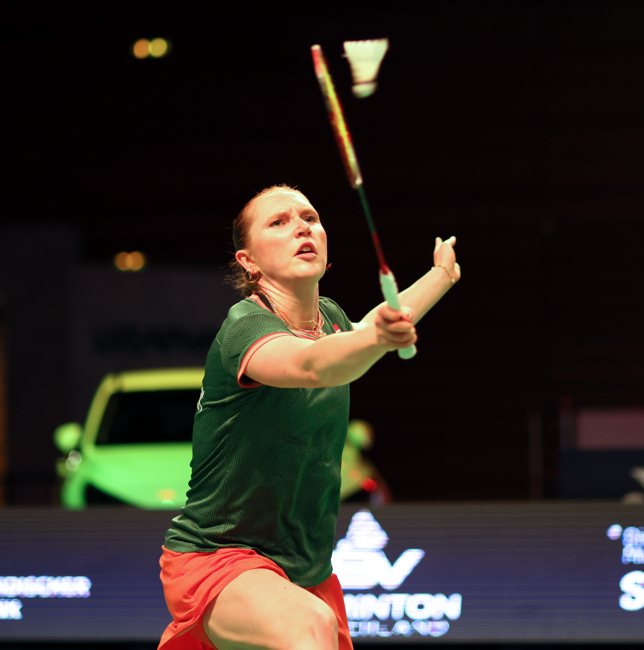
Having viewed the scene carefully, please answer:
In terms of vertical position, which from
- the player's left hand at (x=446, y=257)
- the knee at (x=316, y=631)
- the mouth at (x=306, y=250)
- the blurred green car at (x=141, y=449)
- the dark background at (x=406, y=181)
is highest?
the dark background at (x=406, y=181)

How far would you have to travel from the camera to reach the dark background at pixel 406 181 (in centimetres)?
1391

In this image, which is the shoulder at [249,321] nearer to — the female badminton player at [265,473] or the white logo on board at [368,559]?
the female badminton player at [265,473]

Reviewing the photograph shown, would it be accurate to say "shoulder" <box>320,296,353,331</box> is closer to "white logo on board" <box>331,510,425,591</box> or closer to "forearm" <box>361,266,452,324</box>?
"forearm" <box>361,266,452,324</box>

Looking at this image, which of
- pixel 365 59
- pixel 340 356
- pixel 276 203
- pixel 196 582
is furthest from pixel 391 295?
pixel 196 582

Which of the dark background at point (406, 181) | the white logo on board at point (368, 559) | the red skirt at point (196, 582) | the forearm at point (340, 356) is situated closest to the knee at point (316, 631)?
the red skirt at point (196, 582)

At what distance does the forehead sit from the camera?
11.6 feet

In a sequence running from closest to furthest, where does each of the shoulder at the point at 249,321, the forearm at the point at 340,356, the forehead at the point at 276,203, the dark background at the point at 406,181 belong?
the forearm at the point at 340,356
the shoulder at the point at 249,321
the forehead at the point at 276,203
the dark background at the point at 406,181

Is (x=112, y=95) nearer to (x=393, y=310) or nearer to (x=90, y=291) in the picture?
(x=90, y=291)

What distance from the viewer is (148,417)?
9.44 metres

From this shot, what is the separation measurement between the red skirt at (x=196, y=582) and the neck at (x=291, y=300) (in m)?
0.60

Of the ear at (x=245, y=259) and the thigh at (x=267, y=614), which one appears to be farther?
the ear at (x=245, y=259)

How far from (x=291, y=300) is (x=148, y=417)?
6.09 meters

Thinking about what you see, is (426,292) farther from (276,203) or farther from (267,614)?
(267,614)

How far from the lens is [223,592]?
3264mm
